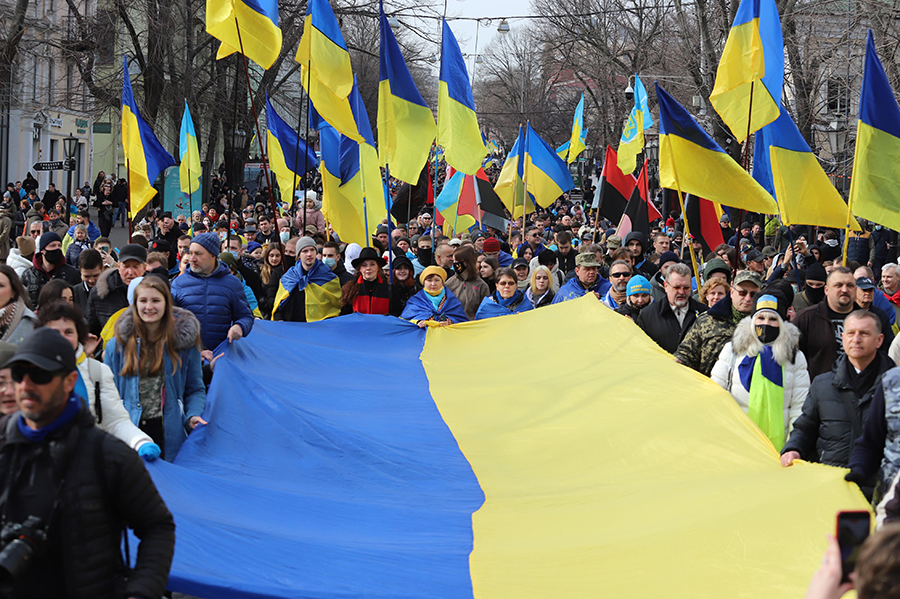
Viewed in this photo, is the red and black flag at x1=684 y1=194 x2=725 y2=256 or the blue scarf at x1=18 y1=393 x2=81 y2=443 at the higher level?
the red and black flag at x1=684 y1=194 x2=725 y2=256

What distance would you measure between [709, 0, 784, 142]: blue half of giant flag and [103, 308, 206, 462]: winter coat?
5667mm

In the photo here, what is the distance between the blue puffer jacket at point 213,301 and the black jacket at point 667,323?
305cm

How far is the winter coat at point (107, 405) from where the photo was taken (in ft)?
14.5

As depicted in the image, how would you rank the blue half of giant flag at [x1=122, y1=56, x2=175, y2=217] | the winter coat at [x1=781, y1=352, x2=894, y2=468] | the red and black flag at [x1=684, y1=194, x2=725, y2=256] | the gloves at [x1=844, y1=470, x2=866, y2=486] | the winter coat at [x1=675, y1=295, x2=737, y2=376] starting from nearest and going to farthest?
the gloves at [x1=844, y1=470, x2=866, y2=486], the winter coat at [x1=781, y1=352, x2=894, y2=468], the winter coat at [x1=675, y1=295, x2=737, y2=376], the red and black flag at [x1=684, y1=194, x2=725, y2=256], the blue half of giant flag at [x1=122, y1=56, x2=175, y2=217]

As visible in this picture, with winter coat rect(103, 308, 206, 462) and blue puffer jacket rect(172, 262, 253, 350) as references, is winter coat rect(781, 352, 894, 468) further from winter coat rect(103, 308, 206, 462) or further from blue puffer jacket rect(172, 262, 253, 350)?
blue puffer jacket rect(172, 262, 253, 350)

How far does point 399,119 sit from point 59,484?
870cm

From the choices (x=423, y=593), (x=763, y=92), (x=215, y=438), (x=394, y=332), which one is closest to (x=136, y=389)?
(x=215, y=438)

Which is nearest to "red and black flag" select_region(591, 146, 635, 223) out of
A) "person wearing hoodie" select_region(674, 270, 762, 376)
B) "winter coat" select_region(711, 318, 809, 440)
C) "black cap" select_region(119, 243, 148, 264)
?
"person wearing hoodie" select_region(674, 270, 762, 376)

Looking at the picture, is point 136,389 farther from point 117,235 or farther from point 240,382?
point 117,235

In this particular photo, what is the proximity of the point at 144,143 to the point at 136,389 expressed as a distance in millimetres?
8632

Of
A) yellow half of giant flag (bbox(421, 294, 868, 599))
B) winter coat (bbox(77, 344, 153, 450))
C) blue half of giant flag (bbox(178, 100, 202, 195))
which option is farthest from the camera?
blue half of giant flag (bbox(178, 100, 202, 195))

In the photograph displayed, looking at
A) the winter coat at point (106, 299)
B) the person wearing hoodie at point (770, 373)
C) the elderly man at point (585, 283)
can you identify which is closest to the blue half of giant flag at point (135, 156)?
the winter coat at point (106, 299)

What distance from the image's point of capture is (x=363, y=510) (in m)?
5.11

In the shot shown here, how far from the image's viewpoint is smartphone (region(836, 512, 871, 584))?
6.66 feet
